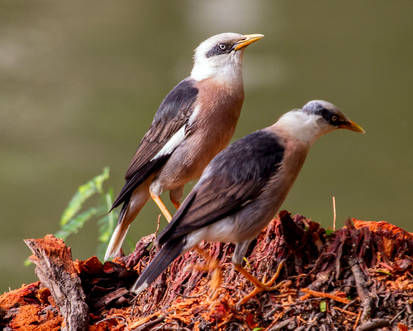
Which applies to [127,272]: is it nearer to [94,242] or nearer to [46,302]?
[46,302]

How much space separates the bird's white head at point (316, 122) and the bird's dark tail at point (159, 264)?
2.46 feet

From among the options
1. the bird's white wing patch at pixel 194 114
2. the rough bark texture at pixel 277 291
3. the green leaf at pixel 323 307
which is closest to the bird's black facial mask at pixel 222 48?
the bird's white wing patch at pixel 194 114

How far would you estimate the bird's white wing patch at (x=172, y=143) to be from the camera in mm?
3152

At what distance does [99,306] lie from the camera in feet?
9.09

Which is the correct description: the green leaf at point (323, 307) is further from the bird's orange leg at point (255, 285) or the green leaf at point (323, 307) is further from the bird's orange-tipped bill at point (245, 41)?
the bird's orange-tipped bill at point (245, 41)

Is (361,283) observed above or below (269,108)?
below

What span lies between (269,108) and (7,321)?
2.97 meters

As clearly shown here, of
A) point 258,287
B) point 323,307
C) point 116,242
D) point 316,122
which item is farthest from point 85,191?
point 323,307

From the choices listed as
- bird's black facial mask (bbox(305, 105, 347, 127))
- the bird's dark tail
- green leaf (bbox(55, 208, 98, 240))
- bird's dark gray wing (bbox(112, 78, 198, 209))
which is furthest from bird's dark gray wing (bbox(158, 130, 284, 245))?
green leaf (bbox(55, 208, 98, 240))

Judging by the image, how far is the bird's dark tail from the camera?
7.50 feet

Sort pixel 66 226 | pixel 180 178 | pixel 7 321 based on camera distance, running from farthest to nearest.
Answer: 1. pixel 66 226
2. pixel 180 178
3. pixel 7 321

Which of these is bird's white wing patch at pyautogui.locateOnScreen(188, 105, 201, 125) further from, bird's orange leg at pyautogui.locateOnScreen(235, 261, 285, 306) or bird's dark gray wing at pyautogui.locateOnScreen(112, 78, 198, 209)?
bird's orange leg at pyautogui.locateOnScreen(235, 261, 285, 306)

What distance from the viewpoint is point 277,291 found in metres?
2.50

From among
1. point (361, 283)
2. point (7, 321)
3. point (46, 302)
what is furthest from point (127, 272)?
point (361, 283)
